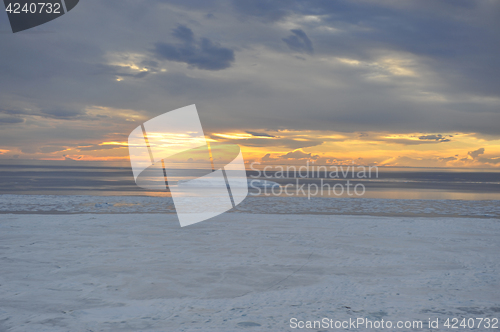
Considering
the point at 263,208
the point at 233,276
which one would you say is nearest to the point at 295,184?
the point at 263,208

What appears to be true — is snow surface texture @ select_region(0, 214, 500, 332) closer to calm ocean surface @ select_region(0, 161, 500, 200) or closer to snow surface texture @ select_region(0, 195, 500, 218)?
snow surface texture @ select_region(0, 195, 500, 218)

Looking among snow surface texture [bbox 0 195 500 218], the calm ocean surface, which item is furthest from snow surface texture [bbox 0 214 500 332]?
the calm ocean surface

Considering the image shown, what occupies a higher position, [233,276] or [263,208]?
[233,276]

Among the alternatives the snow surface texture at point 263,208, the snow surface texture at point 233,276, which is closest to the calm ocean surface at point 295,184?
the snow surface texture at point 263,208

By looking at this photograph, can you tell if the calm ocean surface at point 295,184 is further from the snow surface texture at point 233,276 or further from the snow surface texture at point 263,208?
the snow surface texture at point 233,276

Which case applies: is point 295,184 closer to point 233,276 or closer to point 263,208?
point 263,208

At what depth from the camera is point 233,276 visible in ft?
19.1

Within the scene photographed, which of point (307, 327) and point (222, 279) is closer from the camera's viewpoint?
point (307, 327)

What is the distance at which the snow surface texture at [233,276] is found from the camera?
4.27m

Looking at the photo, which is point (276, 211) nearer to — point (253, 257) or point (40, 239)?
point (253, 257)

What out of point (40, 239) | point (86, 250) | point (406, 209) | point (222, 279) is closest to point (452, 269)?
point (222, 279)

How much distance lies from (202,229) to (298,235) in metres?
2.97

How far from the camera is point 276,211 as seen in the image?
52.4 feet

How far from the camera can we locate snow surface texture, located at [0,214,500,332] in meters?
4.27
